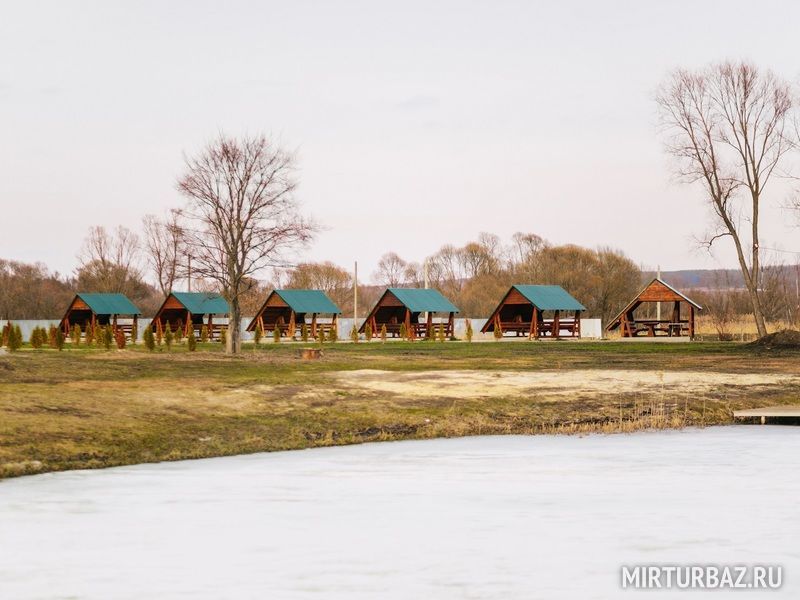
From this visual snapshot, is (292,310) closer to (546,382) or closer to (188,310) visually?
(188,310)

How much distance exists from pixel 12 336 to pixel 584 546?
1301 inches

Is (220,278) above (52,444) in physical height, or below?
above

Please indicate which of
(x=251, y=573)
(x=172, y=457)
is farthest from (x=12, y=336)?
(x=251, y=573)

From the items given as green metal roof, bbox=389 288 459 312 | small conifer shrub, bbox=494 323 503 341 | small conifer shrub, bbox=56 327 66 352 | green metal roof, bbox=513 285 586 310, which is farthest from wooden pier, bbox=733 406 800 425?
green metal roof, bbox=389 288 459 312

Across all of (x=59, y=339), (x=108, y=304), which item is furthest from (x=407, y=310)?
(x=59, y=339)

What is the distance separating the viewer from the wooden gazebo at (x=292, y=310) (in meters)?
62.6

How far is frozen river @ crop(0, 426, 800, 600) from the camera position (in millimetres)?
8422

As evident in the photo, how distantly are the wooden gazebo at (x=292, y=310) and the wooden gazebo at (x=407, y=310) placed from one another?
2.54 metres

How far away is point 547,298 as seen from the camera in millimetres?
61594

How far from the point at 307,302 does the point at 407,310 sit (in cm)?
578

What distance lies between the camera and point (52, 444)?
49.3ft

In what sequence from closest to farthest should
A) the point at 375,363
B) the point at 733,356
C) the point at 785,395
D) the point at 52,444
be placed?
the point at 52,444
the point at 785,395
the point at 375,363
the point at 733,356

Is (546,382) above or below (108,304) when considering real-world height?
below

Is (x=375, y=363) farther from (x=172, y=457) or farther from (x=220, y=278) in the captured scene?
(x=172, y=457)
